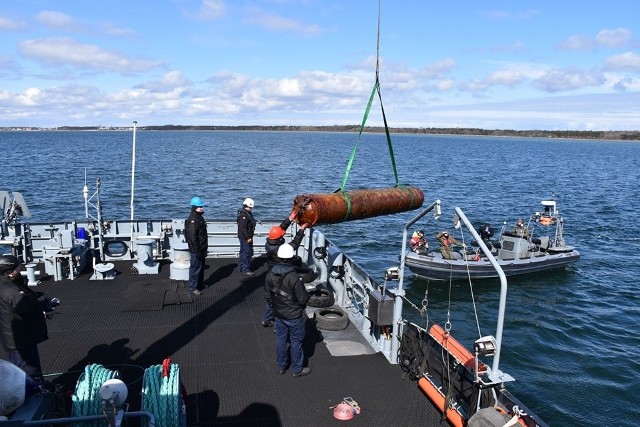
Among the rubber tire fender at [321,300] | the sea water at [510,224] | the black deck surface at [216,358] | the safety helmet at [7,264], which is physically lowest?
the sea water at [510,224]

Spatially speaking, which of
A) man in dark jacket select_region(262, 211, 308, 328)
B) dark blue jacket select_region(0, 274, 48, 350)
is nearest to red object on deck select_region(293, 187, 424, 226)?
man in dark jacket select_region(262, 211, 308, 328)

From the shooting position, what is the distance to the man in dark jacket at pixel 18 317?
16.2 feet

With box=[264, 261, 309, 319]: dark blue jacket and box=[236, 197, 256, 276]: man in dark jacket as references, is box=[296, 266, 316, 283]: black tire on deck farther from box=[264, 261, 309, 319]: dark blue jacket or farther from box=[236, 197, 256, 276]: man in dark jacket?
box=[264, 261, 309, 319]: dark blue jacket

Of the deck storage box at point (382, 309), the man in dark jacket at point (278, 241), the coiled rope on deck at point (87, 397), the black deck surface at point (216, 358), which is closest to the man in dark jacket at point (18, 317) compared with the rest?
the coiled rope on deck at point (87, 397)

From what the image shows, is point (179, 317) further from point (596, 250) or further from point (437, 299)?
point (596, 250)

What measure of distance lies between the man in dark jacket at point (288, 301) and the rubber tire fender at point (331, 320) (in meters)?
1.57

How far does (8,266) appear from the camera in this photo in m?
5.08

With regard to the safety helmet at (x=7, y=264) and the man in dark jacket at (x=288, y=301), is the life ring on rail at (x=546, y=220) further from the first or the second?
the safety helmet at (x=7, y=264)

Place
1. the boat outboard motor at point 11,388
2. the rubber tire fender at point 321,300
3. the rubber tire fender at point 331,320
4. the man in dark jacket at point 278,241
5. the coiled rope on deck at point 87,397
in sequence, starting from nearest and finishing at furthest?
the boat outboard motor at point 11,388
the coiled rope on deck at point 87,397
the man in dark jacket at point 278,241
the rubber tire fender at point 331,320
the rubber tire fender at point 321,300

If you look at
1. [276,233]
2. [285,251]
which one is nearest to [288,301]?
[285,251]

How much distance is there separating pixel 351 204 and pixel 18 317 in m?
3.80

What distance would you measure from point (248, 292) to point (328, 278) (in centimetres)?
157

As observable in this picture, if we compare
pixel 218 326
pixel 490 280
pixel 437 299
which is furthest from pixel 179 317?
pixel 490 280

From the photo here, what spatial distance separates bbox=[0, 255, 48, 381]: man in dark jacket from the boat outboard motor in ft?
4.94
